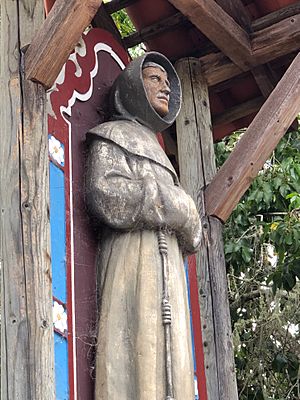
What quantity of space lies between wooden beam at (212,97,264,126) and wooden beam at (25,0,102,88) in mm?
2596

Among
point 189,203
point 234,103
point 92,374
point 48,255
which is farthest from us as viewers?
point 234,103

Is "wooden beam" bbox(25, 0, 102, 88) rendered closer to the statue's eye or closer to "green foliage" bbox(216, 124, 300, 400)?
the statue's eye

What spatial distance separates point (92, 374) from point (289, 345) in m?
3.90

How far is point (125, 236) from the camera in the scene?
4.84 metres

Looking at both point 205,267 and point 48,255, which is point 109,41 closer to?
point 205,267

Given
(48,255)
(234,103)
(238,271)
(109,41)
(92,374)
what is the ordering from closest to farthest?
1. (48,255)
2. (92,374)
3. (109,41)
4. (234,103)
5. (238,271)

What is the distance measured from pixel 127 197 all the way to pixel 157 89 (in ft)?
2.91

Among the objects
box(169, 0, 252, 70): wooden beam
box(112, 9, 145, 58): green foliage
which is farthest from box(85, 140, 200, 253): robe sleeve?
box(112, 9, 145, 58): green foliage

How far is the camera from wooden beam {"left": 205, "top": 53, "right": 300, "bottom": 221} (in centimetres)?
585

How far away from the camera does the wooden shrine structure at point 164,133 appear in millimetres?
4172

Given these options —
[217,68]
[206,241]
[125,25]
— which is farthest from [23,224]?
[125,25]

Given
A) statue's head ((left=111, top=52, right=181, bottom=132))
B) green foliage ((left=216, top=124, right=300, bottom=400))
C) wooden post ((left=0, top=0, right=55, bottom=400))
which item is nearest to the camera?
wooden post ((left=0, top=0, right=55, bottom=400))

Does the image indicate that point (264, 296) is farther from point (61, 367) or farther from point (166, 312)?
point (61, 367)

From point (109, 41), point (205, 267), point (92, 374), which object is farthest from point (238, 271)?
point (92, 374)
